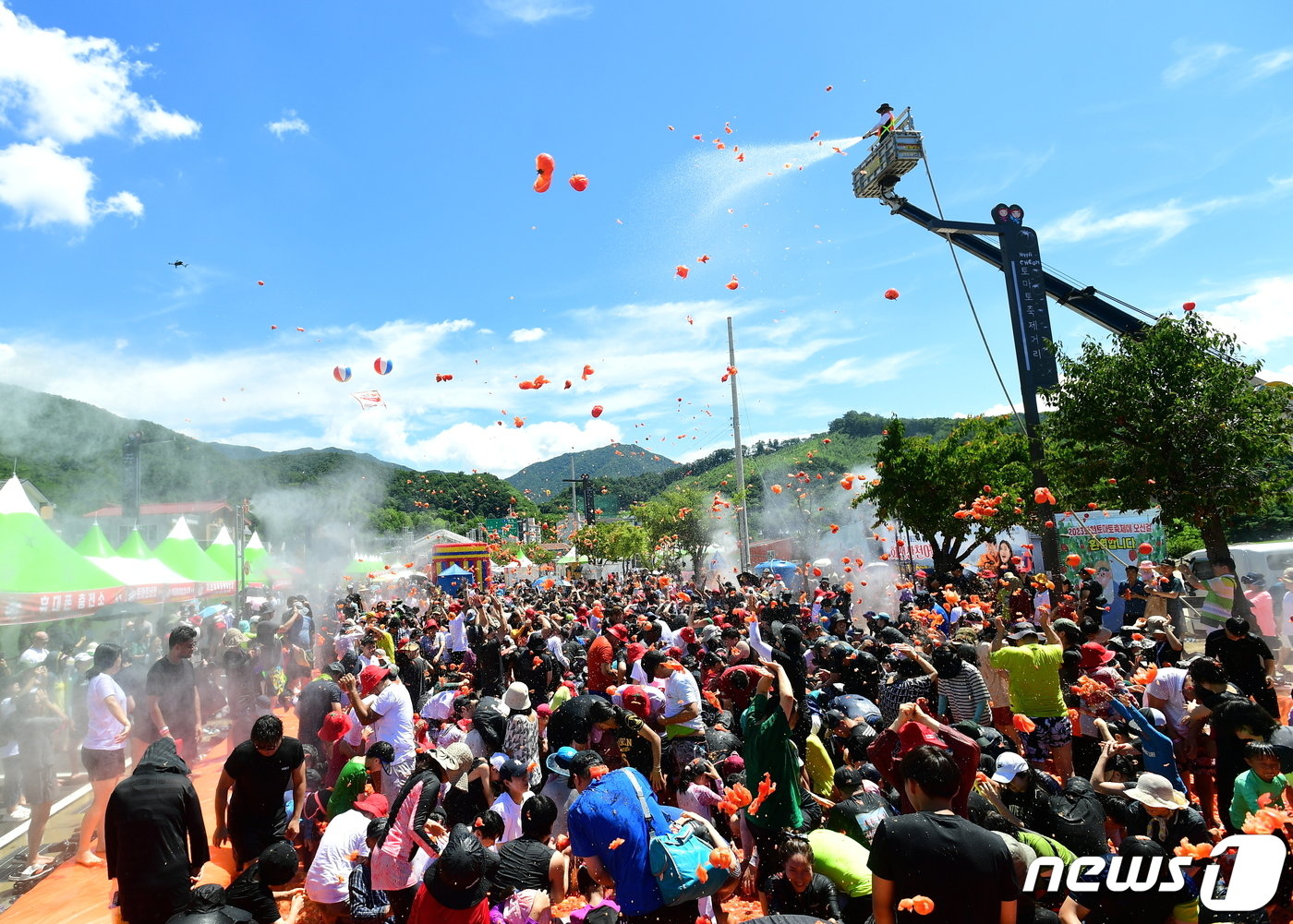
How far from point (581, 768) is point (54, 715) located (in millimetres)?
7043

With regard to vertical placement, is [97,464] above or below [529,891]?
above

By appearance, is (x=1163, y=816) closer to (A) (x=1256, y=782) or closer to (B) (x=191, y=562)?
(A) (x=1256, y=782)

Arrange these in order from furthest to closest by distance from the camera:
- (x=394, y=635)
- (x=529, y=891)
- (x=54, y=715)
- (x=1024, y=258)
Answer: (x=1024, y=258) → (x=394, y=635) → (x=54, y=715) → (x=529, y=891)

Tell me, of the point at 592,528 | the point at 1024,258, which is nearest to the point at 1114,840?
the point at 1024,258

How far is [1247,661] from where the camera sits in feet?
19.8

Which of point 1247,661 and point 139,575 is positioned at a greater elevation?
point 139,575

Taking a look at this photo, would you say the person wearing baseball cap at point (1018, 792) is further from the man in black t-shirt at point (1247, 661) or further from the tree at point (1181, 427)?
the tree at point (1181, 427)

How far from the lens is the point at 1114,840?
4.17 metres

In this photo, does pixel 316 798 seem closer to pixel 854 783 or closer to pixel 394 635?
pixel 854 783

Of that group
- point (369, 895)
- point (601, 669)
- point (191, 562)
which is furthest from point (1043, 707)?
point (191, 562)

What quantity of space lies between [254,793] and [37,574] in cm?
818

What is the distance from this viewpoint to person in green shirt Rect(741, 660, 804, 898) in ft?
14.5

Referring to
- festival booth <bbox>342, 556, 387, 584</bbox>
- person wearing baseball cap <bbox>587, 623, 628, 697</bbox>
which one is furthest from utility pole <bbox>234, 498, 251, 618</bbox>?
festival booth <bbox>342, 556, 387, 584</bbox>

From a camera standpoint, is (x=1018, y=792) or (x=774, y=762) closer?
(x=1018, y=792)
